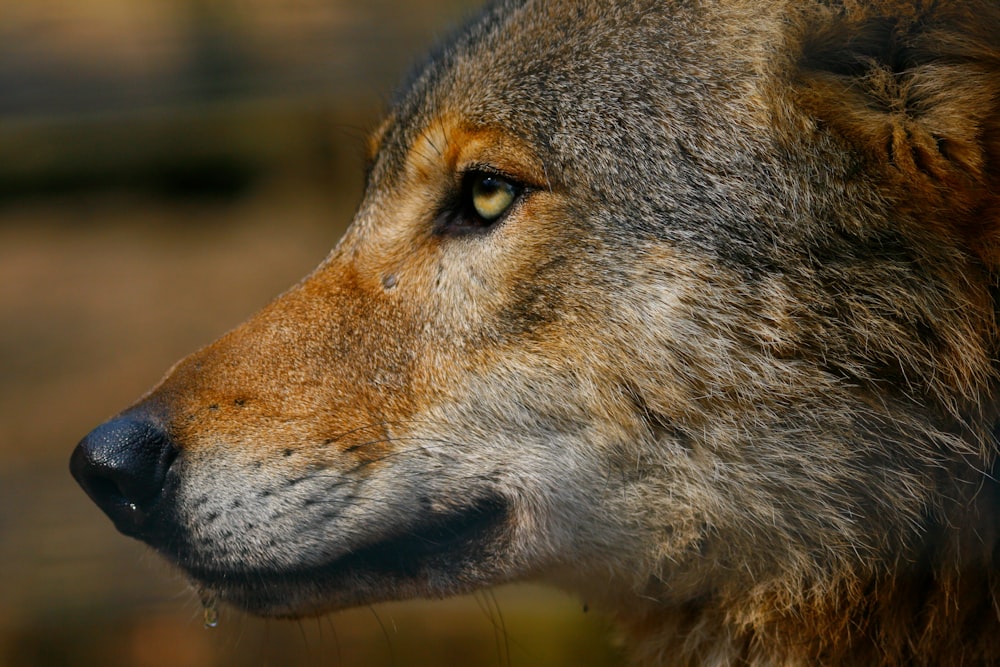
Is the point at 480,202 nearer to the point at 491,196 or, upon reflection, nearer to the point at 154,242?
the point at 491,196

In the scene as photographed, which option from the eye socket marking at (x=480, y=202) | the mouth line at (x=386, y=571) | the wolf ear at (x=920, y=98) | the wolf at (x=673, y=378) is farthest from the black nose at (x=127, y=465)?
the wolf ear at (x=920, y=98)

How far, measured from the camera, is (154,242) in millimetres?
5770

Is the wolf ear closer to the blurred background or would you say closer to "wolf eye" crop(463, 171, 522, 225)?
"wolf eye" crop(463, 171, 522, 225)

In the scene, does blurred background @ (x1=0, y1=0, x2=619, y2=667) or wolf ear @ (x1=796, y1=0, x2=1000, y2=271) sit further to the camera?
blurred background @ (x1=0, y1=0, x2=619, y2=667)

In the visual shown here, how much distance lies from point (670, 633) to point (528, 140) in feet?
3.50

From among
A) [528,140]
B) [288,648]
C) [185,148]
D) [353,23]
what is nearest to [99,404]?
[185,148]

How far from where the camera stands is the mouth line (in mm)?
2135

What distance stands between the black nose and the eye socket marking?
0.75 metres

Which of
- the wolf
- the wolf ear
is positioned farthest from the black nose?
the wolf ear

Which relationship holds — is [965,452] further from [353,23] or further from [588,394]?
[353,23]

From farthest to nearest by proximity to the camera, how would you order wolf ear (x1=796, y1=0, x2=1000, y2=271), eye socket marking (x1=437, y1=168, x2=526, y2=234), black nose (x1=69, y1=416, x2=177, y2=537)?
eye socket marking (x1=437, y1=168, x2=526, y2=234), black nose (x1=69, y1=416, x2=177, y2=537), wolf ear (x1=796, y1=0, x2=1000, y2=271)

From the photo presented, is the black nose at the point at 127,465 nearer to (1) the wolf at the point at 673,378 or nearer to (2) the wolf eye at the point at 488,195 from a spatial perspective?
(1) the wolf at the point at 673,378

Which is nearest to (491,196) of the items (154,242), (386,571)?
(386,571)

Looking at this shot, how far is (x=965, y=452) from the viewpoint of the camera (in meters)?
1.94
